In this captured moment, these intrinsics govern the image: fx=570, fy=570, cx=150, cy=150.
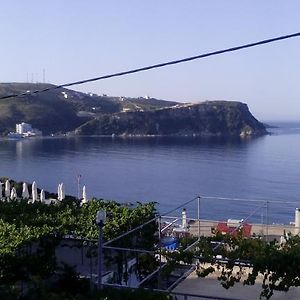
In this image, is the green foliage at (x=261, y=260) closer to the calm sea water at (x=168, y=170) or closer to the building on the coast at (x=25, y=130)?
the calm sea water at (x=168, y=170)

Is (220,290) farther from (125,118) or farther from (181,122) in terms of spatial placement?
(181,122)

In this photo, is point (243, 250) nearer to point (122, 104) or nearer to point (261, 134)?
point (261, 134)

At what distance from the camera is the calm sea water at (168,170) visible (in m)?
53.5

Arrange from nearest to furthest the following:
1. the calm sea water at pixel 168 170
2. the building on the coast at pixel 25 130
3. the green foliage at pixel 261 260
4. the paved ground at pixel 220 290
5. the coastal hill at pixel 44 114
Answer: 1. the green foliage at pixel 261 260
2. the paved ground at pixel 220 290
3. the calm sea water at pixel 168 170
4. the building on the coast at pixel 25 130
5. the coastal hill at pixel 44 114

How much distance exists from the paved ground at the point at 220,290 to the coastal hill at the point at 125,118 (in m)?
120

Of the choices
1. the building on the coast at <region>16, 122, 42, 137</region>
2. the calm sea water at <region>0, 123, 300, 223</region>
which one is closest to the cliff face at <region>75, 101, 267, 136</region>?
the calm sea water at <region>0, 123, 300, 223</region>

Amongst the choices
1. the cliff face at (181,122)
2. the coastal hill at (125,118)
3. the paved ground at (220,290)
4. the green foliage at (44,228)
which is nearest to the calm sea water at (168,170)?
the coastal hill at (125,118)

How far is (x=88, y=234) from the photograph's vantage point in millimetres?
10078

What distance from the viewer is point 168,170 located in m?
76.3

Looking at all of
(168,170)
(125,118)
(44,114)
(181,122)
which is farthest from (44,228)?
(181,122)

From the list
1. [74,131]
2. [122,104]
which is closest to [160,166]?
[74,131]

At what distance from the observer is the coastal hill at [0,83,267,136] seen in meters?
131

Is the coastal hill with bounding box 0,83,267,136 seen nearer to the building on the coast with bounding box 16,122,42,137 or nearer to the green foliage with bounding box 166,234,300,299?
the building on the coast with bounding box 16,122,42,137

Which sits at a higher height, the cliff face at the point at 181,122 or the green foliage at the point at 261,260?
the cliff face at the point at 181,122
